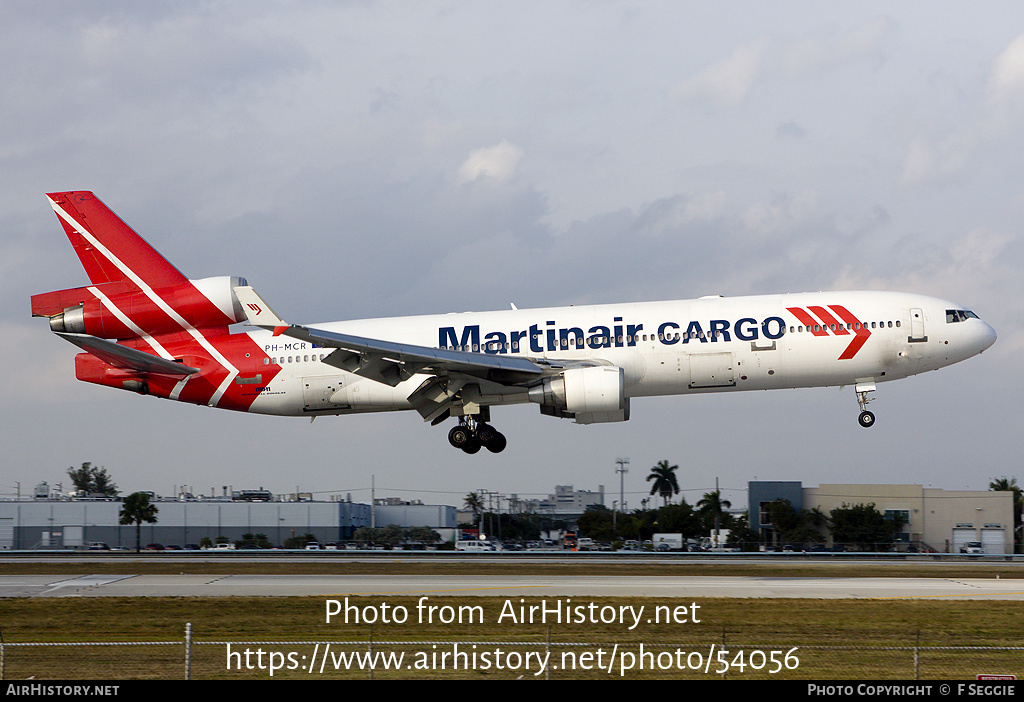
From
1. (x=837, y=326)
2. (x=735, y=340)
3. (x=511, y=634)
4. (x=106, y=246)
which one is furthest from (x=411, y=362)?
(x=837, y=326)

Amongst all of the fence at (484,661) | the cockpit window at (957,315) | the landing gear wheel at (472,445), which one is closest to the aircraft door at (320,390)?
the landing gear wheel at (472,445)

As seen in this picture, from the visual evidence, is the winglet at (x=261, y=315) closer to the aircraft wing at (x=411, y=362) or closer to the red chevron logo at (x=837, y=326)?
the aircraft wing at (x=411, y=362)

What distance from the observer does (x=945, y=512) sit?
100 meters

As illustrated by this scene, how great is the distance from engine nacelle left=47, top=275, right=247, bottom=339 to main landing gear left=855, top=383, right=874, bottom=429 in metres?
24.2

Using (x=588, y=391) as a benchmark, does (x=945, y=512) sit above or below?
below

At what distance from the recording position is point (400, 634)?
86.9 feet

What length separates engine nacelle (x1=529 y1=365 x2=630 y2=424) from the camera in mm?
37438

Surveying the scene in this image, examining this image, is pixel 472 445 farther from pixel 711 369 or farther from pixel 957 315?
pixel 957 315

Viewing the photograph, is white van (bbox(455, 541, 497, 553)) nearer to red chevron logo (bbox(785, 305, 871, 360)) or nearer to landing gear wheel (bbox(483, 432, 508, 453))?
landing gear wheel (bbox(483, 432, 508, 453))

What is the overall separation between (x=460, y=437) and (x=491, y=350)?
3893 millimetres

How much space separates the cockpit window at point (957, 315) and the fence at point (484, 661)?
60.4 ft

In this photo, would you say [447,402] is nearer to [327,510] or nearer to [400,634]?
[400,634]

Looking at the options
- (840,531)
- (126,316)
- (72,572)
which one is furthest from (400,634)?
(840,531)
